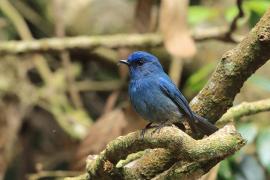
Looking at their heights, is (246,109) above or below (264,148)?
above

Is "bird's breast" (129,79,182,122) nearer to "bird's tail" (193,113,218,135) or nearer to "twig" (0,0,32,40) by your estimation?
"bird's tail" (193,113,218,135)

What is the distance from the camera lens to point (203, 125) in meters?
2.69

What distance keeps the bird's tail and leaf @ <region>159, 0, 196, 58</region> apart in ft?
3.87

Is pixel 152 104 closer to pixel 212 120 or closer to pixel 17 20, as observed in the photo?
pixel 212 120

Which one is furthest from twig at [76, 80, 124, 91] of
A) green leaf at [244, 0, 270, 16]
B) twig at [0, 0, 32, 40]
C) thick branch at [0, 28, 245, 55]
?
green leaf at [244, 0, 270, 16]

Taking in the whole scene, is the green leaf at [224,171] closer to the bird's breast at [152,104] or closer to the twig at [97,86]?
the bird's breast at [152,104]

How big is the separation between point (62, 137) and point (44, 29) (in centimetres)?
112

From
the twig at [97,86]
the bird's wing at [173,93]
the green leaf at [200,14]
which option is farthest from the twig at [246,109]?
the twig at [97,86]

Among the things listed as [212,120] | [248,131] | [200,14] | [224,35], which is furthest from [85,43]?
[212,120]

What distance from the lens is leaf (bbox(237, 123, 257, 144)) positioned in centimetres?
347

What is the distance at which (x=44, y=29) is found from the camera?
6.52m

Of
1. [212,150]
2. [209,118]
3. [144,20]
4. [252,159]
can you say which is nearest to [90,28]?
[144,20]

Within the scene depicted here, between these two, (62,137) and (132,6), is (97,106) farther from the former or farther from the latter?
(132,6)

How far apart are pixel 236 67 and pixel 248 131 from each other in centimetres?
103
